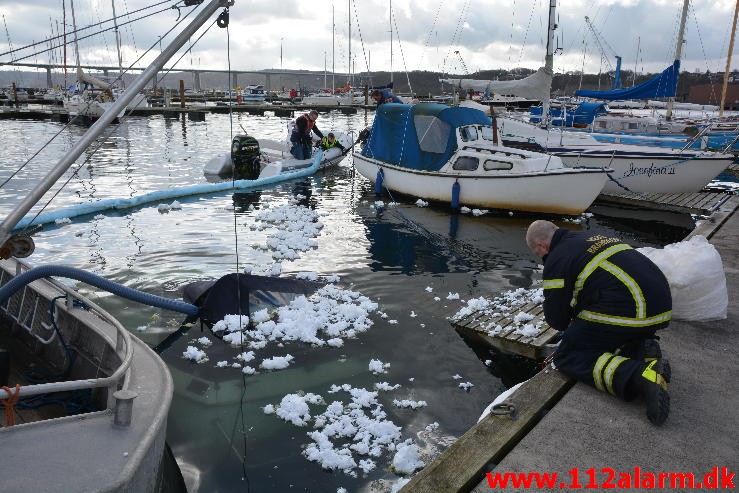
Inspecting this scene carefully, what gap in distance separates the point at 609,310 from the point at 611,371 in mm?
481

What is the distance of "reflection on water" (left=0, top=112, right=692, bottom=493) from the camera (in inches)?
211

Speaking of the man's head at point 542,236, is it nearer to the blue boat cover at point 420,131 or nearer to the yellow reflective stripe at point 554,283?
the yellow reflective stripe at point 554,283

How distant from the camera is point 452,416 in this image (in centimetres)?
578

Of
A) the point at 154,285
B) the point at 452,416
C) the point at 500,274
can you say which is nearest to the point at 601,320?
the point at 452,416

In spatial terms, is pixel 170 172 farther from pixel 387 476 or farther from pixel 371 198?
pixel 387 476

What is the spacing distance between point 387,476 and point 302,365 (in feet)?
7.37

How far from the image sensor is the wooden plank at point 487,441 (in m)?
3.55

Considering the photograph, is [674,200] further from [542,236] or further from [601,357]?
[601,357]

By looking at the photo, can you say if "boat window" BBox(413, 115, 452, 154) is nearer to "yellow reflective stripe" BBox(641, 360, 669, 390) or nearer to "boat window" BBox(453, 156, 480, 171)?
"boat window" BBox(453, 156, 480, 171)

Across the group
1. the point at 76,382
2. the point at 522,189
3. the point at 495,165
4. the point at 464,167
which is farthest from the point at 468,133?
the point at 76,382

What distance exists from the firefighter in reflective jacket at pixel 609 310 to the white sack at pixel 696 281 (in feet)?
5.09

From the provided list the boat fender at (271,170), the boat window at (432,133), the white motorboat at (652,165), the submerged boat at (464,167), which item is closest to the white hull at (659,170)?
the white motorboat at (652,165)

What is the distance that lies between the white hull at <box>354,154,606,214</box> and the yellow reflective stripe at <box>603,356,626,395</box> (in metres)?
10.3

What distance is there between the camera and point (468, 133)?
1614 centimetres
